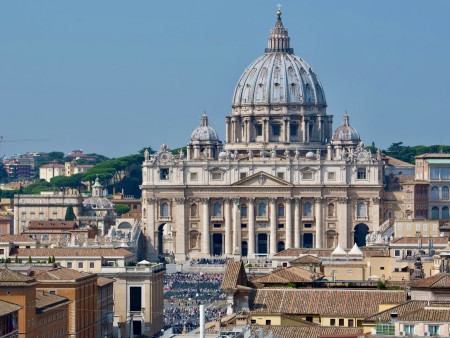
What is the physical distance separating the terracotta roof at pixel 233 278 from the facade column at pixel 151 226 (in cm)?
12039

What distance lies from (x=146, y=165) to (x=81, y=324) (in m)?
104

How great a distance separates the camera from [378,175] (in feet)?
607

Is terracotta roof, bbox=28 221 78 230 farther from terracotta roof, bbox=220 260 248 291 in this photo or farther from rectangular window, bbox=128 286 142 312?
terracotta roof, bbox=220 260 248 291

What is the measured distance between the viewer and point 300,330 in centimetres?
5253

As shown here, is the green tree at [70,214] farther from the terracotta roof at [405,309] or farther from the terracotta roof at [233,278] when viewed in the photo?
the terracotta roof at [405,309]

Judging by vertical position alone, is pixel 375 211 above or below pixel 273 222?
above

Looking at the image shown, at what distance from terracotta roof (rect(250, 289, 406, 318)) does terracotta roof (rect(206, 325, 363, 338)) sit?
5.60 m

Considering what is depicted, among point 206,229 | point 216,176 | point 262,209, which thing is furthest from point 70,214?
point 262,209

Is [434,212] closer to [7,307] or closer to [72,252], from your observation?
[72,252]

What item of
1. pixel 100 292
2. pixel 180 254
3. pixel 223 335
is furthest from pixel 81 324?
pixel 180 254

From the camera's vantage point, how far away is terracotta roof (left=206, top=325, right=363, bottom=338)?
51.5m

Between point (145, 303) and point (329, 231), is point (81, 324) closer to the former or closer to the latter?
point (145, 303)

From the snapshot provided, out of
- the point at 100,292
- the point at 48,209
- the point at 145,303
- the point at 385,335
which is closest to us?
the point at 385,335

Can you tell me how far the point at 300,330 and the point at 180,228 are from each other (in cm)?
13419
